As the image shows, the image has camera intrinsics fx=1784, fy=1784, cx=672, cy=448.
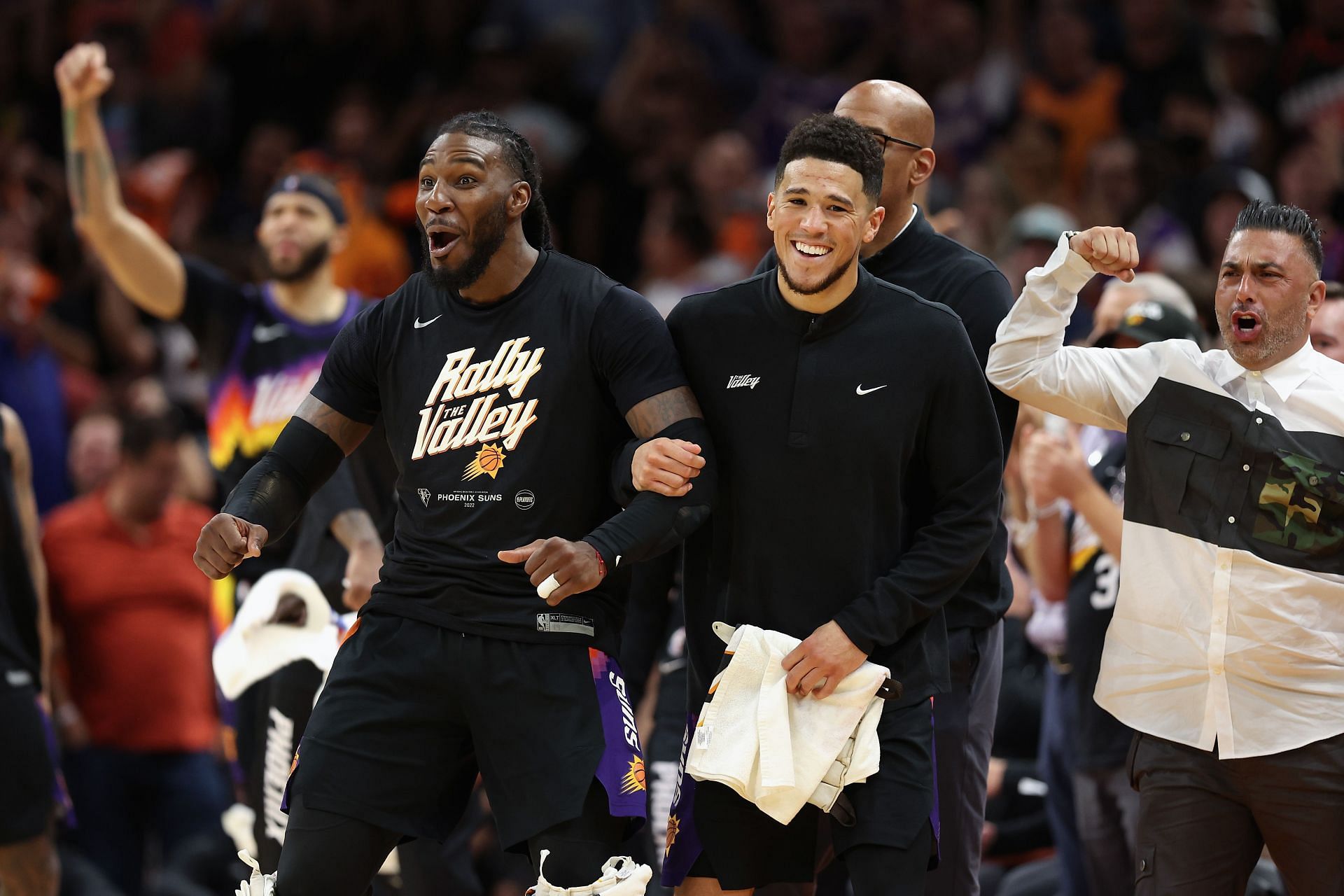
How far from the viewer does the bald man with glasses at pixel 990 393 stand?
16.0 ft

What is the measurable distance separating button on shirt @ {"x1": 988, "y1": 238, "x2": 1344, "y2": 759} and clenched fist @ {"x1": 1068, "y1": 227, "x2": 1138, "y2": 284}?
0.19 feet

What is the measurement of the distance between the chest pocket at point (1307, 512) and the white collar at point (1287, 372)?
22cm

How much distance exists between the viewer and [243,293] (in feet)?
23.0

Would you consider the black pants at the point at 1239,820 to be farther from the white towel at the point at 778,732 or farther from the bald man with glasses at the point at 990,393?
the white towel at the point at 778,732

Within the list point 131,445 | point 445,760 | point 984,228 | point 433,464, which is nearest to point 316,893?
point 445,760

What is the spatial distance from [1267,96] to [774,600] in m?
6.72

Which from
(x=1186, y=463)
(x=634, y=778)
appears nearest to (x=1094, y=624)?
(x=1186, y=463)

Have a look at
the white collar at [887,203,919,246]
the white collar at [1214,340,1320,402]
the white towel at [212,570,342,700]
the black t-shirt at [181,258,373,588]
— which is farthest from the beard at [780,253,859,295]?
the black t-shirt at [181,258,373,588]

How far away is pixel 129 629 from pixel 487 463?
460 centimetres

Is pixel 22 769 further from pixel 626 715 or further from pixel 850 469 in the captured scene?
pixel 850 469

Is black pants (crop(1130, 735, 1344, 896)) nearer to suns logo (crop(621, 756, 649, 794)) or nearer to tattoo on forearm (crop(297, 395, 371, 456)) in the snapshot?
suns logo (crop(621, 756, 649, 794))

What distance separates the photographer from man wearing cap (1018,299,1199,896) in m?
5.74

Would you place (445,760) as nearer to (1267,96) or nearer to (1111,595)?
(1111,595)

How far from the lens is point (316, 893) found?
14.1 ft
